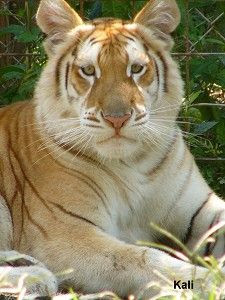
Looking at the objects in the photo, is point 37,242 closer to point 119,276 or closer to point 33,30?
point 119,276

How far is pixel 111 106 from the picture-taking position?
156 inches

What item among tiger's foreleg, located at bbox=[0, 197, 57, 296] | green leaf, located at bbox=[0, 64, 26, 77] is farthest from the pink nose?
green leaf, located at bbox=[0, 64, 26, 77]

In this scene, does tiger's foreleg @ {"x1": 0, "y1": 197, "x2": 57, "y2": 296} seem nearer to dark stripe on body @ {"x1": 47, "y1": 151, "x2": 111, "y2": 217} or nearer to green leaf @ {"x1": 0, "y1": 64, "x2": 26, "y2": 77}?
dark stripe on body @ {"x1": 47, "y1": 151, "x2": 111, "y2": 217}

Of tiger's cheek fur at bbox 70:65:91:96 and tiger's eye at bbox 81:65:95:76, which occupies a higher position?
tiger's eye at bbox 81:65:95:76

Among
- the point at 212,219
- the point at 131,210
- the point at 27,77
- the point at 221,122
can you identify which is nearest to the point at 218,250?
the point at 212,219

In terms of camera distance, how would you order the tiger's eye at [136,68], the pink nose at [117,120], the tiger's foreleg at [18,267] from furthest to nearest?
the tiger's eye at [136,68] → the pink nose at [117,120] → the tiger's foreleg at [18,267]

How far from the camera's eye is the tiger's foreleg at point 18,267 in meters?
3.79

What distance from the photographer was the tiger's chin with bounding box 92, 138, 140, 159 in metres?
4.07

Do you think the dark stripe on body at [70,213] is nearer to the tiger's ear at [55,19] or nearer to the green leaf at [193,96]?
the tiger's ear at [55,19]

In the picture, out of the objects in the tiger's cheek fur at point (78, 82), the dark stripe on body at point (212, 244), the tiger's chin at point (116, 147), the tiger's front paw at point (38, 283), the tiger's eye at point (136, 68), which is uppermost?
the tiger's eye at point (136, 68)

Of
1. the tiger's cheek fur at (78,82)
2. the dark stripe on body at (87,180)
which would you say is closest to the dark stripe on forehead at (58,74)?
the tiger's cheek fur at (78,82)

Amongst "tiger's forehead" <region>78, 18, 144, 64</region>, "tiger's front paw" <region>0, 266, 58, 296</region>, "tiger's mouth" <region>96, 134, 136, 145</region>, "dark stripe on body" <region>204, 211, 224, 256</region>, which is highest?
"tiger's forehead" <region>78, 18, 144, 64</region>

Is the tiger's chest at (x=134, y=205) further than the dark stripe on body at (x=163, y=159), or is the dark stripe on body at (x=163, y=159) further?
the dark stripe on body at (x=163, y=159)

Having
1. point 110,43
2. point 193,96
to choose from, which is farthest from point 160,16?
point 193,96
